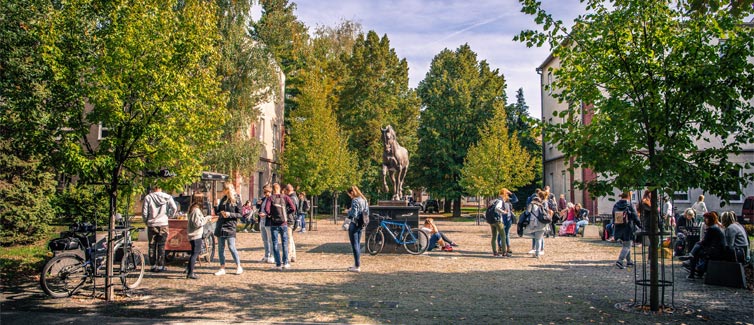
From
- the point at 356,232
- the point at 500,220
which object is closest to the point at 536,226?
the point at 500,220

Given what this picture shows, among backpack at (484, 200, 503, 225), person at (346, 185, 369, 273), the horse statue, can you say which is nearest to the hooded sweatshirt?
person at (346, 185, 369, 273)

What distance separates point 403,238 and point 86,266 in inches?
317

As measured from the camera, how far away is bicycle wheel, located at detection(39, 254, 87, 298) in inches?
324

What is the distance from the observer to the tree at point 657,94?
23.3 ft

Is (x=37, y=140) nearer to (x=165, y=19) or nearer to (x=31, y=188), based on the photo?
(x=165, y=19)

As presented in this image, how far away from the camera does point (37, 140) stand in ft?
27.4

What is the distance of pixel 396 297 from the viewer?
869 centimetres

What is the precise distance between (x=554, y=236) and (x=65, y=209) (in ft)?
60.1

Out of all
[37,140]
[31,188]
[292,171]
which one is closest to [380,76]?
[292,171]

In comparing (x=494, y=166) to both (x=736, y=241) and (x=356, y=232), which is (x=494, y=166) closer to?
(x=356, y=232)

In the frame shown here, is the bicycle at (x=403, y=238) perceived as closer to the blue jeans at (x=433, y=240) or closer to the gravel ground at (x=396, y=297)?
the blue jeans at (x=433, y=240)

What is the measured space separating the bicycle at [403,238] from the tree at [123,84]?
654 cm

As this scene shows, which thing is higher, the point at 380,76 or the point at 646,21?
the point at 380,76

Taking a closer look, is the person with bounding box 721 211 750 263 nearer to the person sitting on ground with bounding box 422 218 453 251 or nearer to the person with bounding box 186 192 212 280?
the person sitting on ground with bounding box 422 218 453 251
